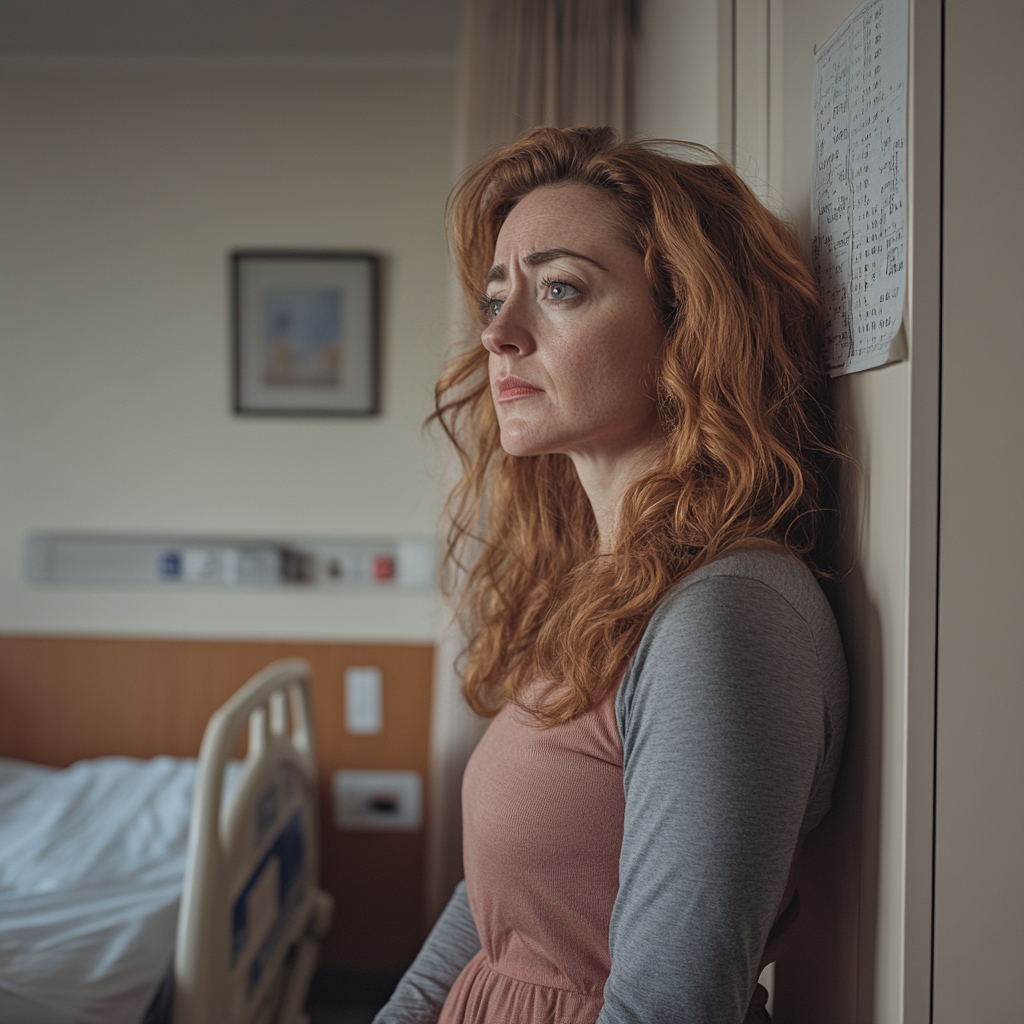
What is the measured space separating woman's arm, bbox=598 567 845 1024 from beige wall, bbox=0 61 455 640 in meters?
1.87

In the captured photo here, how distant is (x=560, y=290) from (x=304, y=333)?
1.83 m

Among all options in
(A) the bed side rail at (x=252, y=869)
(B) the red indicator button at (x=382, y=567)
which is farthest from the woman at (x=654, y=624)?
(B) the red indicator button at (x=382, y=567)

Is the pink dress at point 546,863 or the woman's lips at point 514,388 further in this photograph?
the woman's lips at point 514,388

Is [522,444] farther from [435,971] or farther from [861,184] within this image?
[435,971]

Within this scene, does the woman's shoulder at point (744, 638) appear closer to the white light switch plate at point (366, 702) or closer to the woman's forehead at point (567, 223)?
the woman's forehead at point (567, 223)

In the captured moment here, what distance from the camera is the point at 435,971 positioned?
0.93 m

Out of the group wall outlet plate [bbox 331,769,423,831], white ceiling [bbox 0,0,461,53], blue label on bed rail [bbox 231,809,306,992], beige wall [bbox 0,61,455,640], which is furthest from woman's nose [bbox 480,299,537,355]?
wall outlet plate [bbox 331,769,423,831]

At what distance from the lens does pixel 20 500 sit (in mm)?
2502

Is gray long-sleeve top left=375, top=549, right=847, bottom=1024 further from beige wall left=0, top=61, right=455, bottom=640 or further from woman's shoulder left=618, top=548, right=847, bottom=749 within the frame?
beige wall left=0, top=61, right=455, bottom=640

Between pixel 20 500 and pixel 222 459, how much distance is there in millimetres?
645

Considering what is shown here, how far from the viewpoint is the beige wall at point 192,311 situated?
95.7 inches

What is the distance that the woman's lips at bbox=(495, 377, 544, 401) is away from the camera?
79cm

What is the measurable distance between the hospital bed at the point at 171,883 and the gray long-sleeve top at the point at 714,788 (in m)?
0.95

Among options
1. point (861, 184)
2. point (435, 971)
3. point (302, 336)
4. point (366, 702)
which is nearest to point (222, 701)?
point (366, 702)
